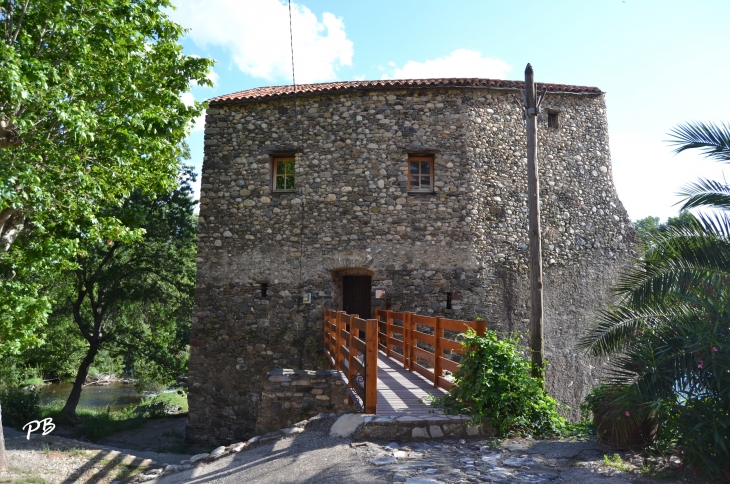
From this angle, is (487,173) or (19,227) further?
(487,173)

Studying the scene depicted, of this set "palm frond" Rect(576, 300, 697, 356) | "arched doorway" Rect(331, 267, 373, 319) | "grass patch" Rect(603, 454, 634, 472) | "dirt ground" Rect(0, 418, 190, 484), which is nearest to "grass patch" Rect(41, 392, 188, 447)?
"dirt ground" Rect(0, 418, 190, 484)

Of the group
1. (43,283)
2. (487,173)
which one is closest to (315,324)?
(487,173)

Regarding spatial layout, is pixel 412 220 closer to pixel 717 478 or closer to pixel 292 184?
pixel 292 184

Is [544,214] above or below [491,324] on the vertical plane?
above

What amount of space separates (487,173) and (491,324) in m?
3.07

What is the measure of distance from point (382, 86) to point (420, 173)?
1934mm

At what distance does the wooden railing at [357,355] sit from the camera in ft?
17.6

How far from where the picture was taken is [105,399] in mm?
22812

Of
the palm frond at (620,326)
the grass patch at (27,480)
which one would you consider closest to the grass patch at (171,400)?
the grass patch at (27,480)

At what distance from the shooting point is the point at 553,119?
1159 centimetres

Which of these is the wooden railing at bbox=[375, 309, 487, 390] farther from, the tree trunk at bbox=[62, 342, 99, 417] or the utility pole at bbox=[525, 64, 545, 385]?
the tree trunk at bbox=[62, 342, 99, 417]

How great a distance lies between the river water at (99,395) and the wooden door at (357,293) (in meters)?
13.9

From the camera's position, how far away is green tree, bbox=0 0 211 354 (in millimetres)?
6293

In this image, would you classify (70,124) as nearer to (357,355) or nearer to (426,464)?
(357,355)
